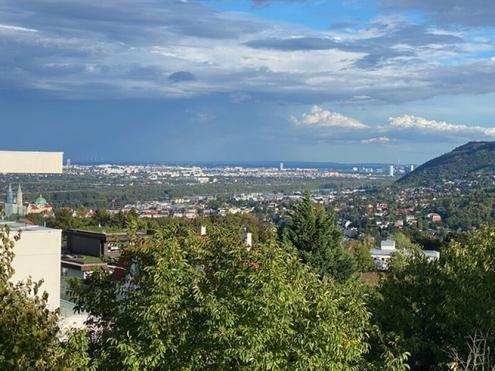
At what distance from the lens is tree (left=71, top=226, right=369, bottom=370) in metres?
10.1

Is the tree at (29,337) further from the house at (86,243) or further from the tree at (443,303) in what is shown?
the house at (86,243)

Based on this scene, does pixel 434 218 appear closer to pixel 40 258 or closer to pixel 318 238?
pixel 318 238

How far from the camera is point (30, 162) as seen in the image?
2152 cm

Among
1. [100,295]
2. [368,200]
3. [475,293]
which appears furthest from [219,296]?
[368,200]

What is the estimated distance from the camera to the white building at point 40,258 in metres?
20.3

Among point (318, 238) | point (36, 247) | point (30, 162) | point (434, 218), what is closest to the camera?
point (36, 247)

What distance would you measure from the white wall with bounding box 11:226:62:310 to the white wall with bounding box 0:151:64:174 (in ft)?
5.73

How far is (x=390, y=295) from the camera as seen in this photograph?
1563 centimetres

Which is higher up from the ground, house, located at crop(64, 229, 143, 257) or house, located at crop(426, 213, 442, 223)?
house, located at crop(64, 229, 143, 257)

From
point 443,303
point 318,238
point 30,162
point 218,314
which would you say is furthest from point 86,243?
point 218,314

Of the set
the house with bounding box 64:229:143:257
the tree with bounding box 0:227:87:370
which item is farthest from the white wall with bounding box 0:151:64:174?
the house with bounding box 64:229:143:257

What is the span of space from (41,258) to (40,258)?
3 centimetres

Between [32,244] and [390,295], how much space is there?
9.96 meters

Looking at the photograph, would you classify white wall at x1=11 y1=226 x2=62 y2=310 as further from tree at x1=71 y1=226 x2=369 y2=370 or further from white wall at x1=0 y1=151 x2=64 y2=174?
tree at x1=71 y1=226 x2=369 y2=370
